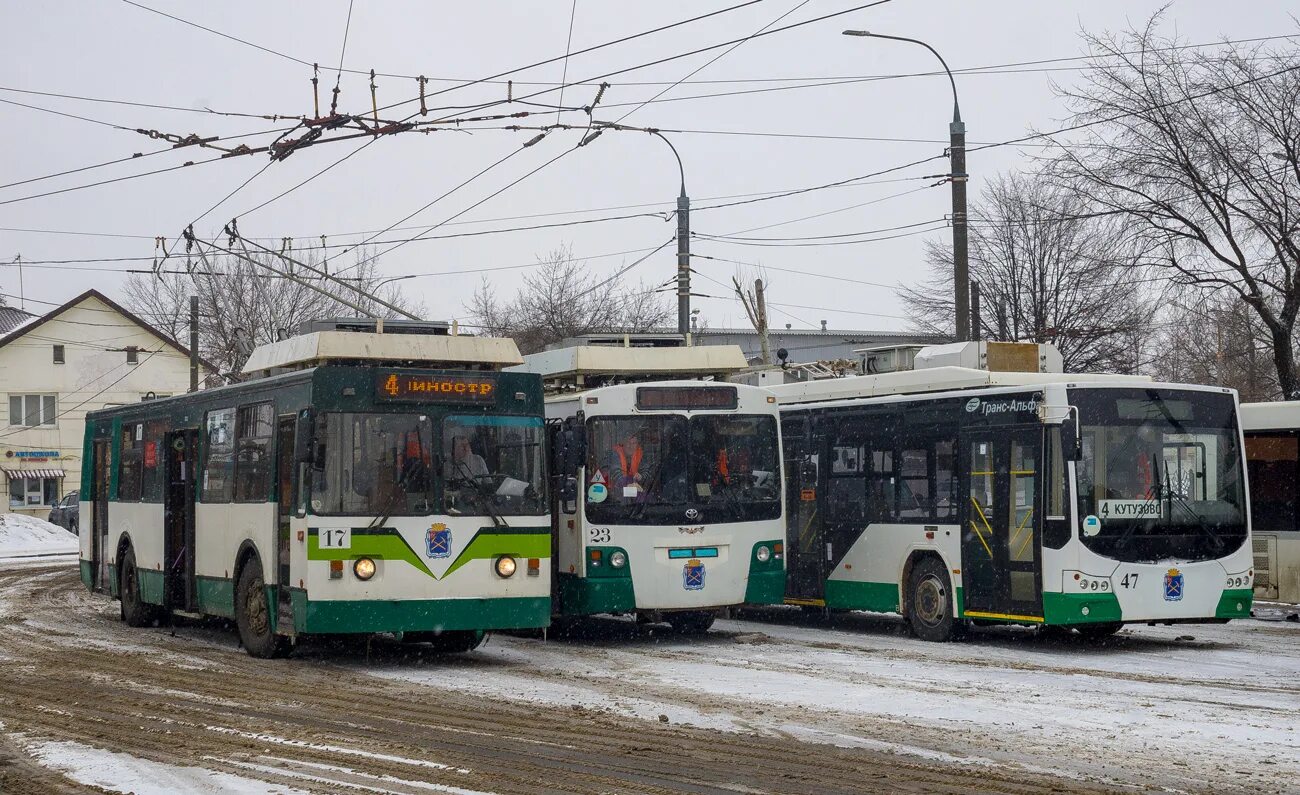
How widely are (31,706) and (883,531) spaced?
9.51 meters

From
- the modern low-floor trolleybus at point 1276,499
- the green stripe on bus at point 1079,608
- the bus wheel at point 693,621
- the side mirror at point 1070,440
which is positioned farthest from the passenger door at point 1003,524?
the modern low-floor trolleybus at point 1276,499

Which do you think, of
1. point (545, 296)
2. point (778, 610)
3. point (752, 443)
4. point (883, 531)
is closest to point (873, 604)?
point (883, 531)

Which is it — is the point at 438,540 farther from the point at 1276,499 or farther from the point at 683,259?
the point at 683,259

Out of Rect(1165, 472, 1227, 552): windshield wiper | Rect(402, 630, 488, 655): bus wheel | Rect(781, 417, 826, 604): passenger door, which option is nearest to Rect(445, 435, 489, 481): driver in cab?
Rect(402, 630, 488, 655): bus wheel

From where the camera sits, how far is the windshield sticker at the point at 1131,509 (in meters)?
16.1

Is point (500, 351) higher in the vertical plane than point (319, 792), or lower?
higher

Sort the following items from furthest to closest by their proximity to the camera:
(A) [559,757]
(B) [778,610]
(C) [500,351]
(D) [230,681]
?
(B) [778,610]
(C) [500,351]
(D) [230,681]
(A) [559,757]

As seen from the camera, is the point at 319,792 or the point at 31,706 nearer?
the point at 319,792

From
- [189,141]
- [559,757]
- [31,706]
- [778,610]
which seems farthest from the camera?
[778,610]

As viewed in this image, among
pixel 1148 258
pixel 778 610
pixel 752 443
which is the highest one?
pixel 1148 258

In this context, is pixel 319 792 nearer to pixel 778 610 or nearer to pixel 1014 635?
pixel 1014 635

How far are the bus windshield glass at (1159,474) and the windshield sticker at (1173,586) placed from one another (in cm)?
18

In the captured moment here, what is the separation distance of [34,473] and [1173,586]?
5676 centimetres

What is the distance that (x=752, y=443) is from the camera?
18047mm
